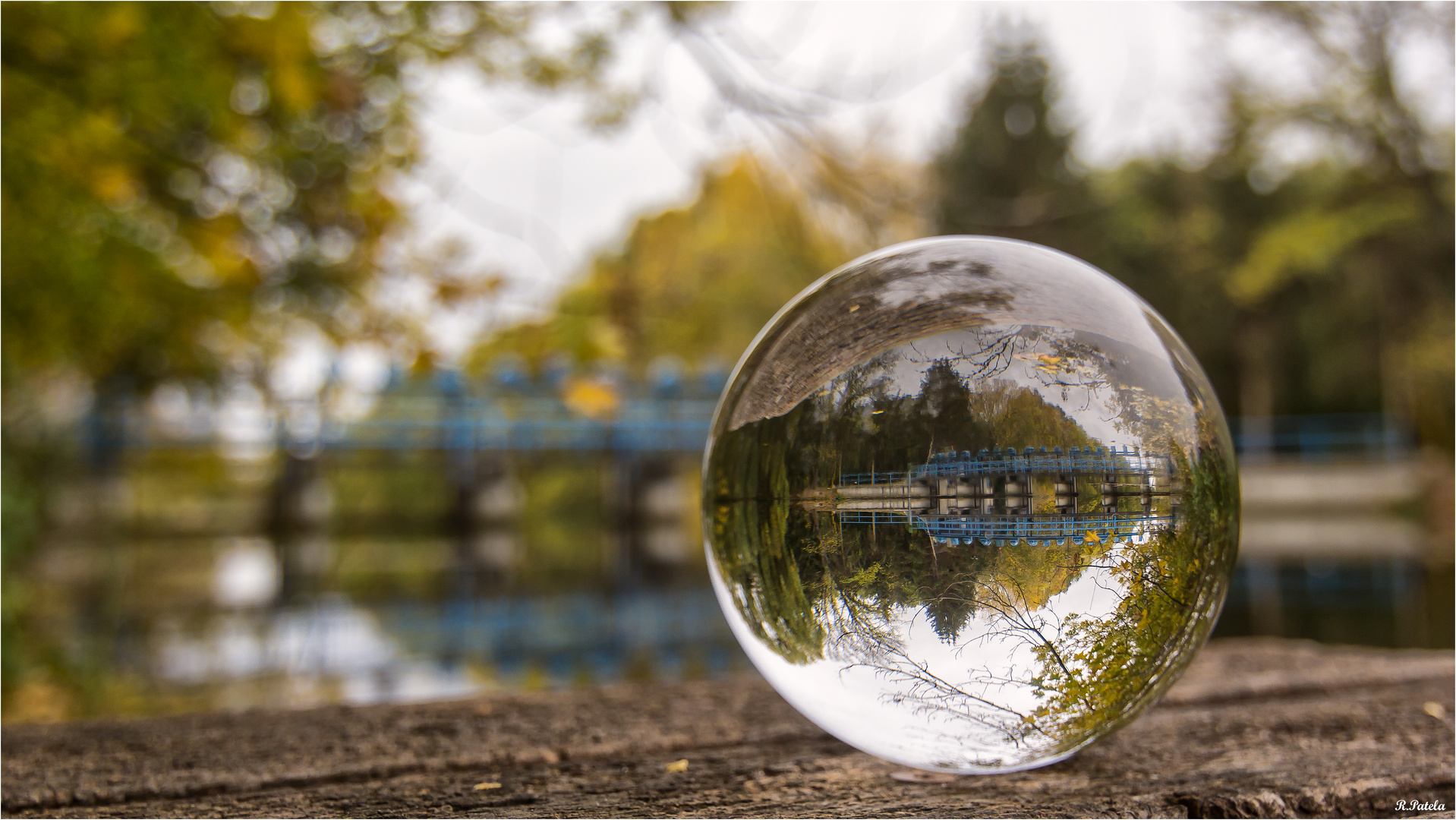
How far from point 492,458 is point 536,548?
3.08 meters

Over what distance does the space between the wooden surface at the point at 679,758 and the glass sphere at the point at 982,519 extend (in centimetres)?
Result: 12

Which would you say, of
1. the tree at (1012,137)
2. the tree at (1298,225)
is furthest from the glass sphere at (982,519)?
the tree at (1012,137)

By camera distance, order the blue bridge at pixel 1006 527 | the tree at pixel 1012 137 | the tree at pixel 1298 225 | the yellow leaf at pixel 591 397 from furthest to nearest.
Result: 1. the tree at pixel 1012 137
2. the tree at pixel 1298 225
3. the yellow leaf at pixel 591 397
4. the blue bridge at pixel 1006 527

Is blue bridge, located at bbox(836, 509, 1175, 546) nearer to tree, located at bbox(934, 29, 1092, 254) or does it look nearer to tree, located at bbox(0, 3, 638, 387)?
tree, located at bbox(0, 3, 638, 387)

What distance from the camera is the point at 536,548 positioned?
23000 millimetres

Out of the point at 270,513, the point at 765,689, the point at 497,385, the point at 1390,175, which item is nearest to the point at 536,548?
the point at 270,513

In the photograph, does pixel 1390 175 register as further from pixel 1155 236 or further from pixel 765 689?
pixel 765 689

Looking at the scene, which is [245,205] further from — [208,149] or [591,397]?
[591,397]

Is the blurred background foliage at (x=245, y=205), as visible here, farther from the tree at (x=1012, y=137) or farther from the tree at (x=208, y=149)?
the tree at (x=1012, y=137)

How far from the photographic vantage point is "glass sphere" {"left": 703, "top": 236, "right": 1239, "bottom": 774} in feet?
3.72

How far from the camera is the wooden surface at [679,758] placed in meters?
1.21

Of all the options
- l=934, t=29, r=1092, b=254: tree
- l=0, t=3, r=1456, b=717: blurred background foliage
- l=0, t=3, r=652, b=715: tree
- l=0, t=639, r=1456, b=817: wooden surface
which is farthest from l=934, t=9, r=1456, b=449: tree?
l=0, t=639, r=1456, b=817: wooden surface

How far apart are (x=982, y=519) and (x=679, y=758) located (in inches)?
26.4

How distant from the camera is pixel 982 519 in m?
1.13
